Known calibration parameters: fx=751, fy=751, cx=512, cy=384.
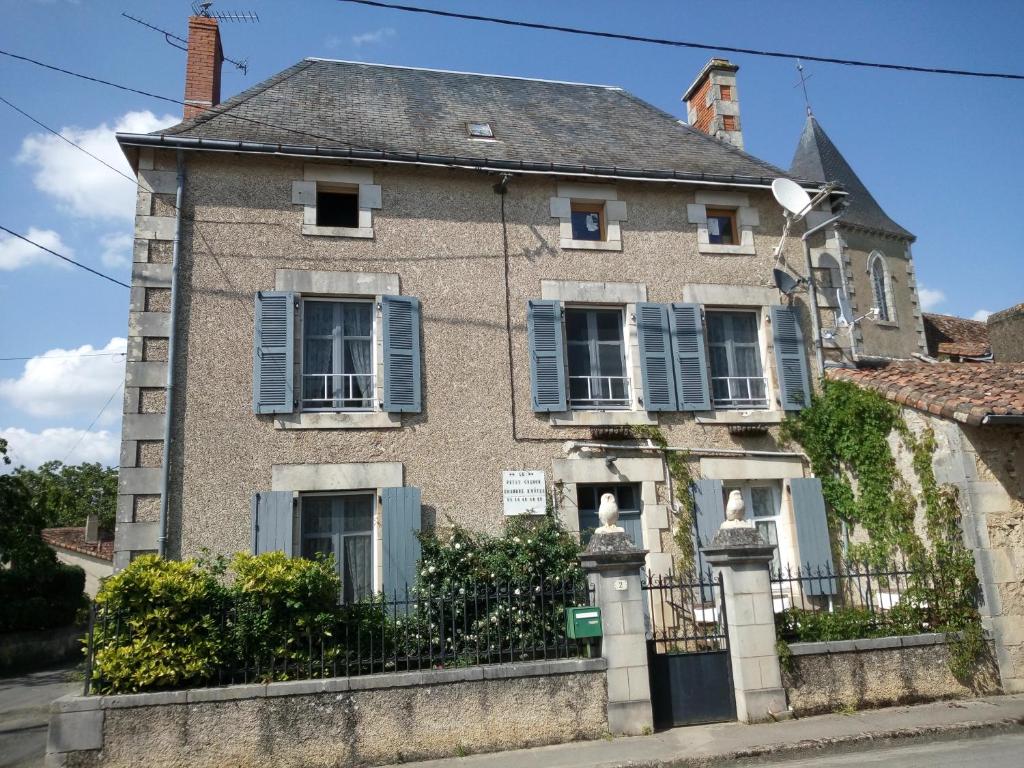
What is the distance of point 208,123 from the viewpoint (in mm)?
9680

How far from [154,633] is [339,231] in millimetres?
5187

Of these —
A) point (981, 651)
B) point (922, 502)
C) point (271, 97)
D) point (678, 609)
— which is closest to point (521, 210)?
point (271, 97)

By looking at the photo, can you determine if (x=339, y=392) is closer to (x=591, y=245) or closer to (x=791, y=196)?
(x=591, y=245)

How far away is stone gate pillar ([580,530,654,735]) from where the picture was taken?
682cm

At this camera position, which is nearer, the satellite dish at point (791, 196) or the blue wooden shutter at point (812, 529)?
the blue wooden shutter at point (812, 529)

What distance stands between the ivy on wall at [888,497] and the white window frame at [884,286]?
7.82 m

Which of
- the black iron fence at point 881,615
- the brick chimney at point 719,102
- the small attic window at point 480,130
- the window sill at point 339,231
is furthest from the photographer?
the brick chimney at point 719,102

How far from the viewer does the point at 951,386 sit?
9.02 meters

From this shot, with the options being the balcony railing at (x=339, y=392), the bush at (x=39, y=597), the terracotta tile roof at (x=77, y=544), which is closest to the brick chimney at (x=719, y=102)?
the balcony railing at (x=339, y=392)

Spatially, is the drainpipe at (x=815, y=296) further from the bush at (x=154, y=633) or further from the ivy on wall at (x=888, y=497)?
the bush at (x=154, y=633)

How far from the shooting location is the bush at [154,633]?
20.6ft

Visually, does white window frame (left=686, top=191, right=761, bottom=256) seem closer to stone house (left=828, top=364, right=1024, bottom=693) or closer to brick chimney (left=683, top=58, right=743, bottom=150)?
brick chimney (left=683, top=58, right=743, bottom=150)

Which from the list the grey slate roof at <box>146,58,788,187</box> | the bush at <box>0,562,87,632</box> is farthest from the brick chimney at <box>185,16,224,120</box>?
the bush at <box>0,562,87,632</box>

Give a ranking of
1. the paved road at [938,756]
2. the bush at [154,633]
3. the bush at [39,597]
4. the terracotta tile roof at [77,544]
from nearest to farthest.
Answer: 1. the paved road at [938,756]
2. the bush at [154,633]
3. the bush at [39,597]
4. the terracotta tile roof at [77,544]
